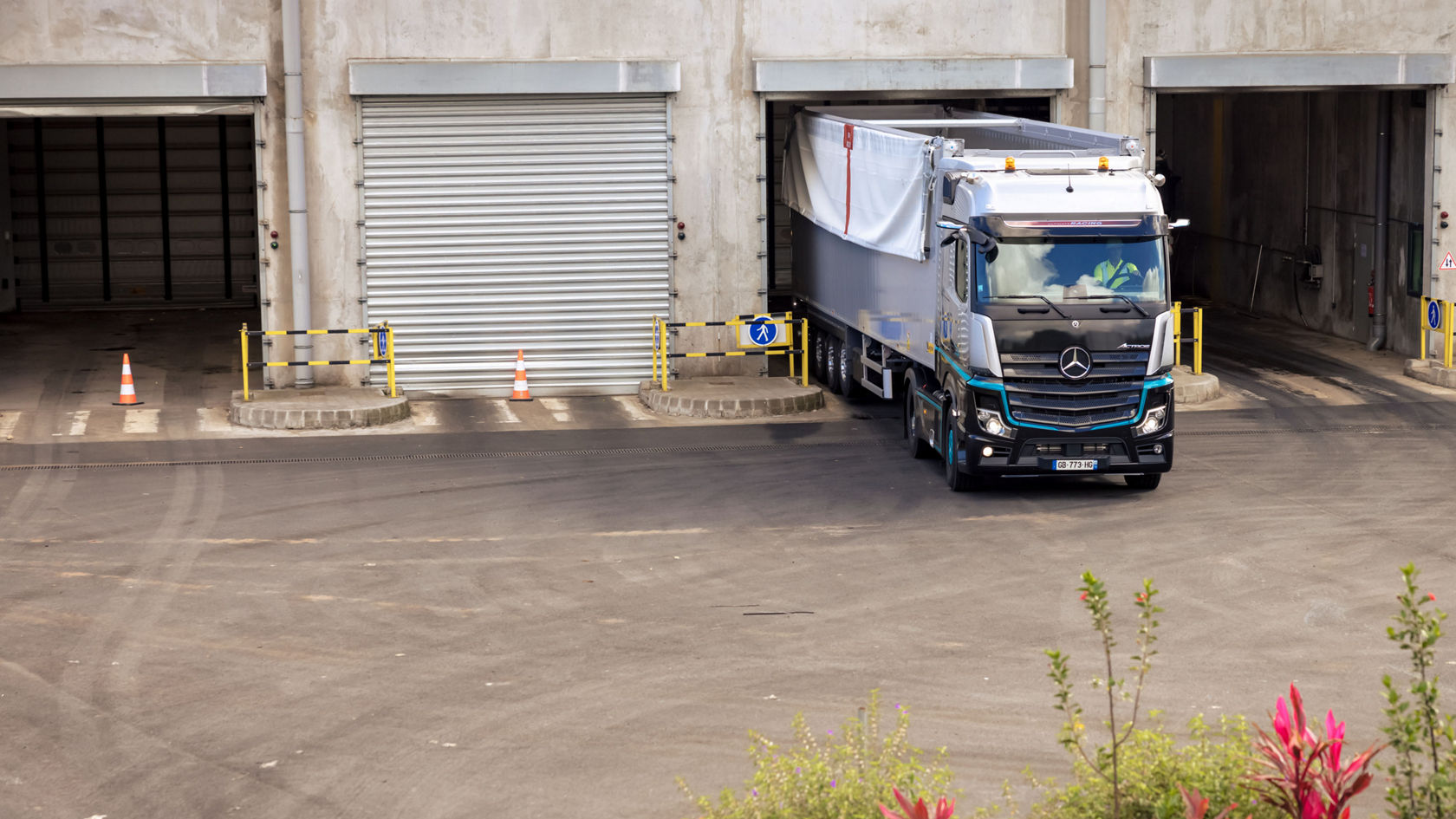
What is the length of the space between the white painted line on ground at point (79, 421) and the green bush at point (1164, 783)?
16.5 meters

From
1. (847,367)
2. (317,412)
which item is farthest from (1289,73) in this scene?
(317,412)

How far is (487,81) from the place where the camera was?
24.0 m

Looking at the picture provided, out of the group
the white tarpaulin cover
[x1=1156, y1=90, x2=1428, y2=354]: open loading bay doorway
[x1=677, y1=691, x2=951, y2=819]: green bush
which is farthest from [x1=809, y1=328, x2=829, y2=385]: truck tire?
[x1=677, y1=691, x2=951, y2=819]: green bush

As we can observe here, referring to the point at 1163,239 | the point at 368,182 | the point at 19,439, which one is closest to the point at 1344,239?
the point at 1163,239

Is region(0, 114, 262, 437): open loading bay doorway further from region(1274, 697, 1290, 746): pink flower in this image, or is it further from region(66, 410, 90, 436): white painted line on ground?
region(1274, 697, 1290, 746): pink flower

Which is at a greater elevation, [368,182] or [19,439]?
[368,182]

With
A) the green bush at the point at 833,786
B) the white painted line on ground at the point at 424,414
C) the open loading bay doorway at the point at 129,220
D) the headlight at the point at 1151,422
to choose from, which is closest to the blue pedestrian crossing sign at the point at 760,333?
the white painted line on ground at the point at 424,414

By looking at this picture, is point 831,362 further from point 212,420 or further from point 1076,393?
point 212,420

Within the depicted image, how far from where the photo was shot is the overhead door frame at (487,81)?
23.8 meters

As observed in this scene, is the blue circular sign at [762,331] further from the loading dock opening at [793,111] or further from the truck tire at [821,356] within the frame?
the loading dock opening at [793,111]

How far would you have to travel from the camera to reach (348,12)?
23844 mm

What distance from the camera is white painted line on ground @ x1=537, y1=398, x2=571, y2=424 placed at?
74.5 ft

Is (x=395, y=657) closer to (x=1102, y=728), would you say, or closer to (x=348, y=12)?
(x=1102, y=728)

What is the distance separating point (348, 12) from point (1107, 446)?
12.6 meters
